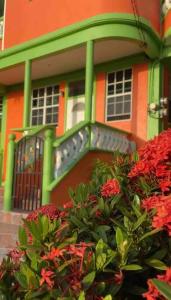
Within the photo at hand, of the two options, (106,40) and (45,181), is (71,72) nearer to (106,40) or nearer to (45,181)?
(106,40)

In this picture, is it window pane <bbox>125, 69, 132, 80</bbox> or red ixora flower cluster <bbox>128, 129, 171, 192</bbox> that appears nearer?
red ixora flower cluster <bbox>128, 129, 171, 192</bbox>

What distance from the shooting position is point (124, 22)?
9.41m

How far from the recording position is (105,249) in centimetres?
197

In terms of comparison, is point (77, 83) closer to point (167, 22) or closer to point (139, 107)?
point (139, 107)

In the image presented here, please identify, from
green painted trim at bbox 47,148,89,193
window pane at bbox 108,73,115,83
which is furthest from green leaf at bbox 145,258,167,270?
window pane at bbox 108,73,115,83

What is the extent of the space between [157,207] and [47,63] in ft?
33.2

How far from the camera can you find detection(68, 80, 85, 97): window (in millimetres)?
12594

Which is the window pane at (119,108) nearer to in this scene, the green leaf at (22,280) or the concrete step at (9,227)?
the concrete step at (9,227)

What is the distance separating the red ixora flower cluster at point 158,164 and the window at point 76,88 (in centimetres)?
1004

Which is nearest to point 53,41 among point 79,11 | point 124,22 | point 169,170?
point 79,11

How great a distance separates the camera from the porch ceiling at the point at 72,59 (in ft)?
33.3

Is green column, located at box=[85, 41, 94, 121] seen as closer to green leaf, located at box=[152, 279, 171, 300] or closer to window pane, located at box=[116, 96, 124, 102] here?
window pane, located at box=[116, 96, 124, 102]

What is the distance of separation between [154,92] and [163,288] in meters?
9.64

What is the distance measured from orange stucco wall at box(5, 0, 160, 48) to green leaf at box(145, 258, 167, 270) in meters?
8.44
